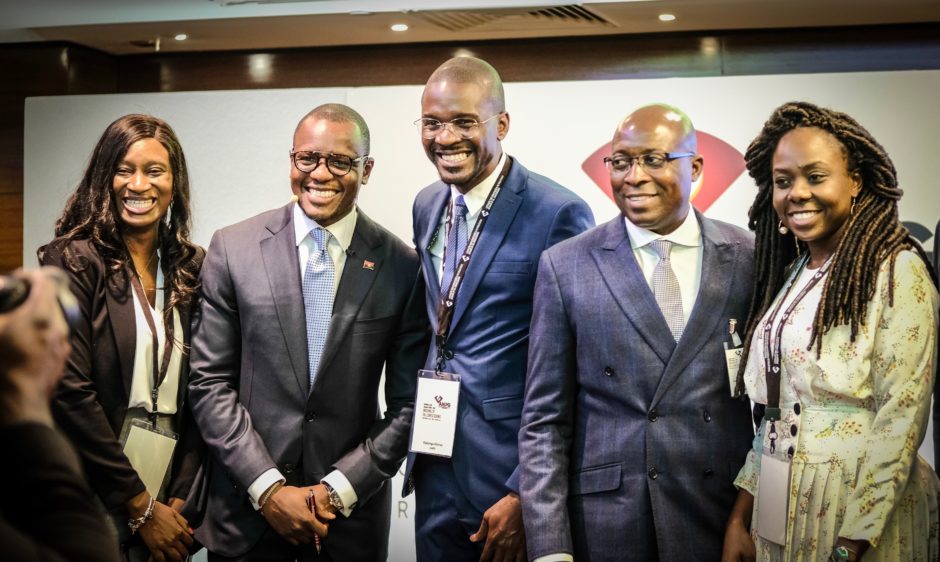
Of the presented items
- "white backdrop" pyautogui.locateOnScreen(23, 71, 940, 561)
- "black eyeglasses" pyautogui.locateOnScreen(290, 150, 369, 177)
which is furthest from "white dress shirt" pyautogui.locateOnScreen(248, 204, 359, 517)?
"white backdrop" pyautogui.locateOnScreen(23, 71, 940, 561)

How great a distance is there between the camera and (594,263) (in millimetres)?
2887

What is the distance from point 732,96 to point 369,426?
2.68m

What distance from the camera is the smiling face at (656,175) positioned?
2.87 metres

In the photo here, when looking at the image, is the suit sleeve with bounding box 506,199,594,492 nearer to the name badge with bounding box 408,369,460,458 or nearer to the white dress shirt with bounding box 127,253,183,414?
the name badge with bounding box 408,369,460,458

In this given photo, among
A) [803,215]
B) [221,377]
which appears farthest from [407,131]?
[803,215]

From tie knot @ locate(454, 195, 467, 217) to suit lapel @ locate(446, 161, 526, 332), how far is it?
2.8 inches

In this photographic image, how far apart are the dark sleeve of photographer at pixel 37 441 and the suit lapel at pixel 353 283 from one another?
7.03 ft

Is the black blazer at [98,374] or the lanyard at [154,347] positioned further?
the lanyard at [154,347]

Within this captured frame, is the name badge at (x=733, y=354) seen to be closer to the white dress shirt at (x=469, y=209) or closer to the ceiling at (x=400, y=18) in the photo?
the white dress shirt at (x=469, y=209)

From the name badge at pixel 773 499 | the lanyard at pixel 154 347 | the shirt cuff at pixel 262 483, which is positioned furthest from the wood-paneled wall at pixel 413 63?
the name badge at pixel 773 499

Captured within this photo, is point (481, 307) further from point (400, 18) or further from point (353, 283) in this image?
point (400, 18)

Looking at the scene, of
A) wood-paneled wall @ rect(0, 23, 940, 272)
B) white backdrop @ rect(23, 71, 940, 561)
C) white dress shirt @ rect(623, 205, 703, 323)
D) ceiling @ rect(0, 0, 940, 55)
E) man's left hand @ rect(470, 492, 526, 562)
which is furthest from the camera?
wood-paneled wall @ rect(0, 23, 940, 272)

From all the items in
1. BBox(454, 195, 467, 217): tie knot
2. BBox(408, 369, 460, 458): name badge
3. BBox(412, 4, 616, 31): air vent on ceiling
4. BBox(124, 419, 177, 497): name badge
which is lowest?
BBox(124, 419, 177, 497): name badge

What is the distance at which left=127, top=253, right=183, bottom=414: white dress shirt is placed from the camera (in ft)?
10.5
